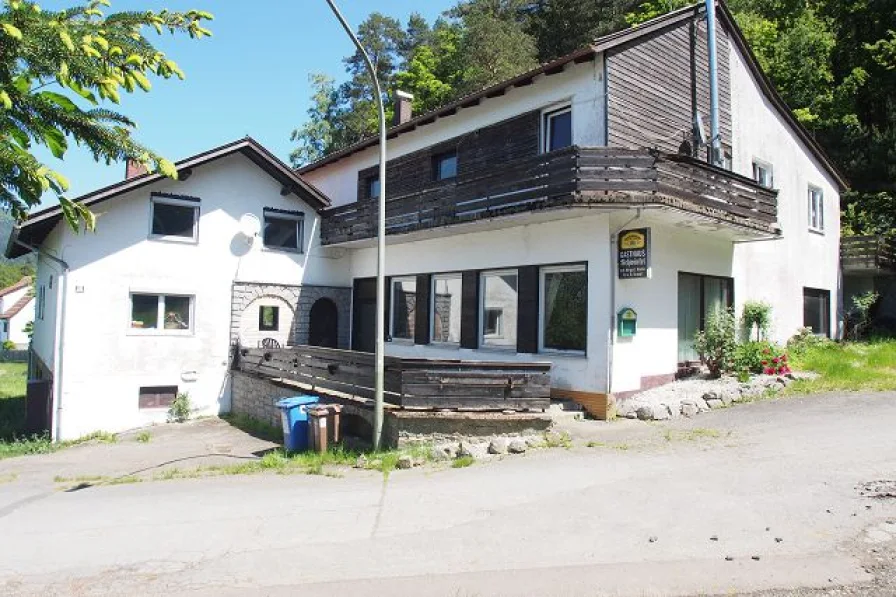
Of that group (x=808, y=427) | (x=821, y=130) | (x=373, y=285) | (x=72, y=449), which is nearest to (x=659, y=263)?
(x=808, y=427)

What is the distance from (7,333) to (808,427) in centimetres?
7966

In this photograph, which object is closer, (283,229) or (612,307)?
(612,307)

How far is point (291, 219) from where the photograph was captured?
18.4m

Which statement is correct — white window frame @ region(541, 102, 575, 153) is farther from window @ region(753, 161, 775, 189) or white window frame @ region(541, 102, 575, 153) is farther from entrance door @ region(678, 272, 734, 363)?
window @ region(753, 161, 775, 189)

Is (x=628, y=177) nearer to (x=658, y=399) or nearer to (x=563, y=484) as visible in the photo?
(x=658, y=399)

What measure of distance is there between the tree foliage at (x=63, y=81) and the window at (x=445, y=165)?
13660 millimetres

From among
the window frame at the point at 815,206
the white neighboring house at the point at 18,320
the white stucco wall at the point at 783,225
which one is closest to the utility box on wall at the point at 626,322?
the white stucco wall at the point at 783,225

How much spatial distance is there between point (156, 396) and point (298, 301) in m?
4.59

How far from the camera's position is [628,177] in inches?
423

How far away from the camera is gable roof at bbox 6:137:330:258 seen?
47.8 ft

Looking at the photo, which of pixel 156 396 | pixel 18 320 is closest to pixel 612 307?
pixel 156 396

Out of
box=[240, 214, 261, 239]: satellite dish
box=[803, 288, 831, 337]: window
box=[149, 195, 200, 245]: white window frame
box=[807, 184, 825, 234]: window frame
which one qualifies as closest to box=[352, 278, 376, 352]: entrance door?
box=[240, 214, 261, 239]: satellite dish

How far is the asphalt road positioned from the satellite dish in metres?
9.27

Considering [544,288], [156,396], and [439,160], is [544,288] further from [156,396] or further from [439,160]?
[156,396]
